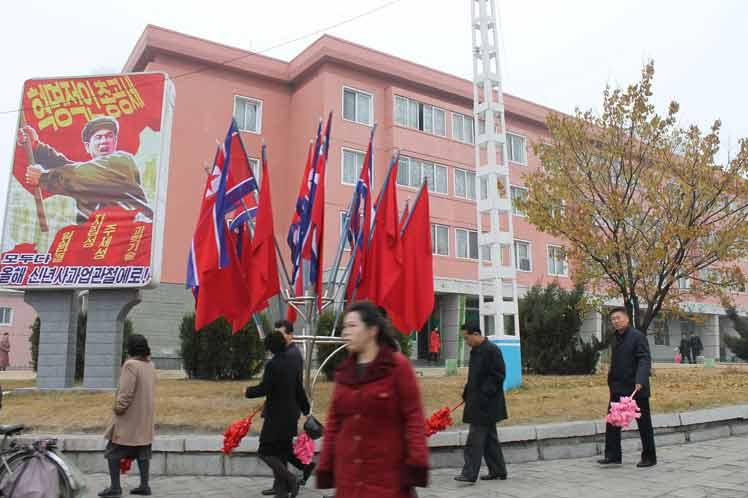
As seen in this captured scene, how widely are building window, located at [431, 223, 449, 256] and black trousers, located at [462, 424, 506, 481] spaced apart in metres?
23.5

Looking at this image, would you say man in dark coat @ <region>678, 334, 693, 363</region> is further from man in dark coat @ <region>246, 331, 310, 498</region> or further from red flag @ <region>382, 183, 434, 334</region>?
man in dark coat @ <region>246, 331, 310, 498</region>

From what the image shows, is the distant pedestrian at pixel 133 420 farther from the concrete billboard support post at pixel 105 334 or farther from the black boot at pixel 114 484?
the concrete billboard support post at pixel 105 334

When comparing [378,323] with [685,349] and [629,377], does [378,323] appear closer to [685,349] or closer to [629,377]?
[629,377]

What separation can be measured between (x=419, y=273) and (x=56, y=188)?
9.46 meters

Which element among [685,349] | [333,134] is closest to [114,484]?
[333,134]

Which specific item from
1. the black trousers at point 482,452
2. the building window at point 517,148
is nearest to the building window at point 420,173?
the building window at point 517,148

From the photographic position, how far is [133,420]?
23.5 feet

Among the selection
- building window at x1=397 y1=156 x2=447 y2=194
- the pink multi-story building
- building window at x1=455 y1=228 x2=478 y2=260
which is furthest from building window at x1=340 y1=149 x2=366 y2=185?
building window at x1=455 y1=228 x2=478 y2=260

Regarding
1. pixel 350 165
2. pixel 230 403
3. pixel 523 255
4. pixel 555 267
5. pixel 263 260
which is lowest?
pixel 230 403

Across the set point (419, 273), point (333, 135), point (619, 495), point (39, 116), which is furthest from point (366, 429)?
point (333, 135)

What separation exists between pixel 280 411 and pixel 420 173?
83.8 feet

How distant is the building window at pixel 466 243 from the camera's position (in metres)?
32.6

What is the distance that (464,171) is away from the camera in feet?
110

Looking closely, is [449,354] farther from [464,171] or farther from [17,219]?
[17,219]
